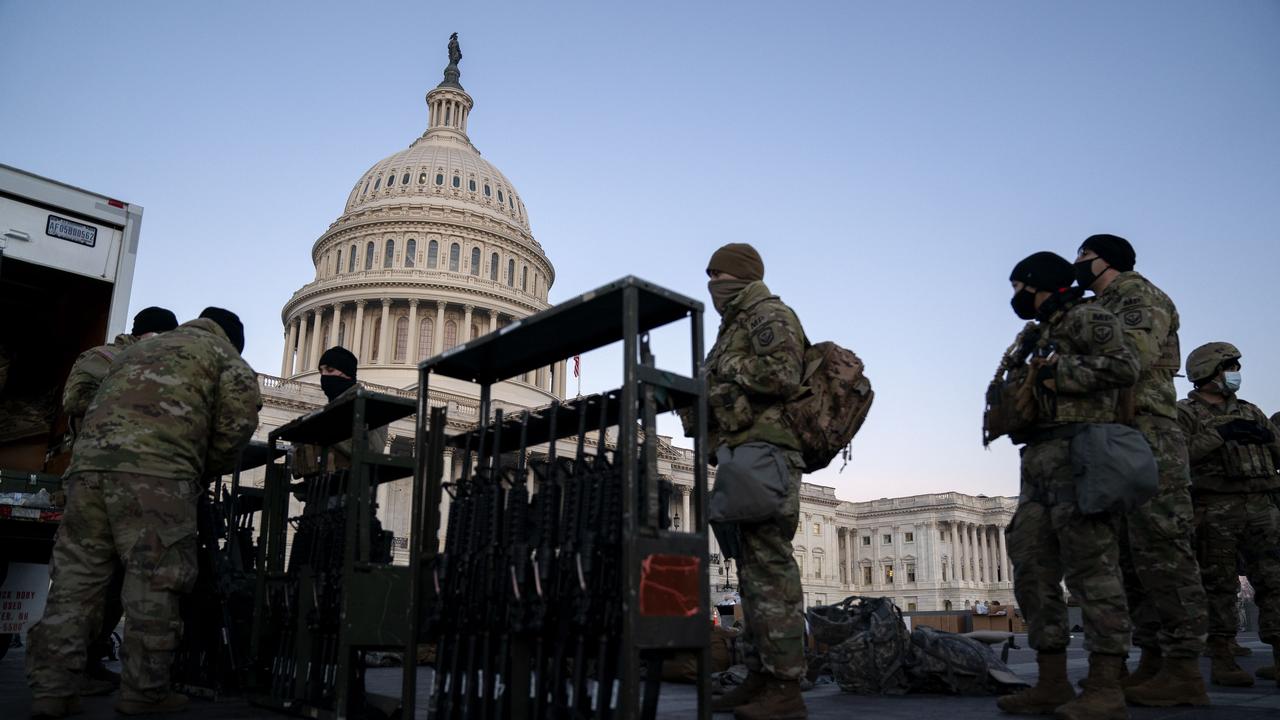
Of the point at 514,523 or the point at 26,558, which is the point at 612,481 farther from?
the point at 26,558

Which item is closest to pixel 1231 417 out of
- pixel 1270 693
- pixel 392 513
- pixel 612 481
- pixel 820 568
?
pixel 1270 693

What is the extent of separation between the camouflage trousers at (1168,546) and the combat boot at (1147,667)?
60mm

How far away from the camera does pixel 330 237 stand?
7006cm

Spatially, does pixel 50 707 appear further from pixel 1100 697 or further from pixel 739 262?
pixel 1100 697

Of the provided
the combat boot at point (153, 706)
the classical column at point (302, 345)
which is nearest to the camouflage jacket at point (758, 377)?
Answer: the combat boot at point (153, 706)

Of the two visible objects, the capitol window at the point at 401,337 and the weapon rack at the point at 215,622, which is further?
the capitol window at the point at 401,337

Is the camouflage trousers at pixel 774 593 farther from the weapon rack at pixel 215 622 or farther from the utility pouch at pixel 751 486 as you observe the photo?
the weapon rack at pixel 215 622

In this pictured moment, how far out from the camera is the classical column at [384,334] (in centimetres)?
6319

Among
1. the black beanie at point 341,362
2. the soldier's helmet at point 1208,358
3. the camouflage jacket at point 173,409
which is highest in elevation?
the soldier's helmet at point 1208,358

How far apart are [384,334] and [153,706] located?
61.4 meters

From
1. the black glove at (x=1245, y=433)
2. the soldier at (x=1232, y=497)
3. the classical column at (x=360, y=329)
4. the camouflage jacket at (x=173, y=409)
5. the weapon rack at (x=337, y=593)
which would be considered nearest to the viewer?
the weapon rack at (x=337, y=593)

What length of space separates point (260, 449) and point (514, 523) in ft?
14.8

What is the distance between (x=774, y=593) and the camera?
4.62 m

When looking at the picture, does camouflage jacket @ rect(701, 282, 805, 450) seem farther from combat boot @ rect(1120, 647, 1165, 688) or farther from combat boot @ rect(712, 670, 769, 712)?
combat boot @ rect(1120, 647, 1165, 688)
